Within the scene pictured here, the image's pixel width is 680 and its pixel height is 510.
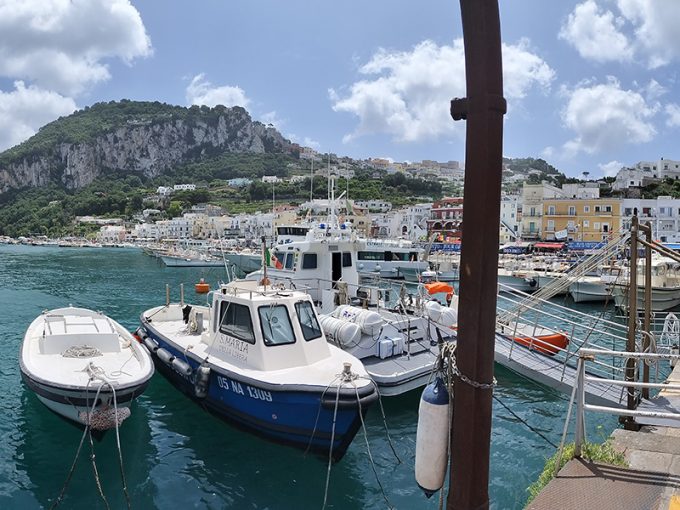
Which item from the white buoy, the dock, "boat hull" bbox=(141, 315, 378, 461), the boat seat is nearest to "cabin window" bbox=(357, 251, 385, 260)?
the boat seat

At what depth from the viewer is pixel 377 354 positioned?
1248 cm

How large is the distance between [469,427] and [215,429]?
8469mm

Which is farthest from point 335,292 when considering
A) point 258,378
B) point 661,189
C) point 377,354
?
point 661,189

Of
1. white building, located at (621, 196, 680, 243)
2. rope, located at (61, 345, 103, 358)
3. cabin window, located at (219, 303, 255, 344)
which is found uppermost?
white building, located at (621, 196, 680, 243)

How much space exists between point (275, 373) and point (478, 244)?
695 centimetres

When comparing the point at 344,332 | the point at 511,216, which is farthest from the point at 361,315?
the point at 511,216

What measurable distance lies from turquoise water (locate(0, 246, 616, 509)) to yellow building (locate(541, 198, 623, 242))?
61.4m

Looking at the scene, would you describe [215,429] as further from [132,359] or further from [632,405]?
[632,405]

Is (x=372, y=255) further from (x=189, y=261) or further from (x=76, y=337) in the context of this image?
(x=76, y=337)

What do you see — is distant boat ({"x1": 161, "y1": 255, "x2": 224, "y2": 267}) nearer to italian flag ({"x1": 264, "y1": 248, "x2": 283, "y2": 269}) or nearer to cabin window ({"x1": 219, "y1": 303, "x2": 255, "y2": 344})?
italian flag ({"x1": 264, "y1": 248, "x2": 283, "y2": 269})

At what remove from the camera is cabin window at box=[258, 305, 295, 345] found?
10094 millimetres

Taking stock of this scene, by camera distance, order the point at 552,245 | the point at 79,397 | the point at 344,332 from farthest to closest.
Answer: the point at 552,245 → the point at 344,332 → the point at 79,397

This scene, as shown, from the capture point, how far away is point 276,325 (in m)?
10.3

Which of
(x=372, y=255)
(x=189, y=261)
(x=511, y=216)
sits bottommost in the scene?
(x=189, y=261)
